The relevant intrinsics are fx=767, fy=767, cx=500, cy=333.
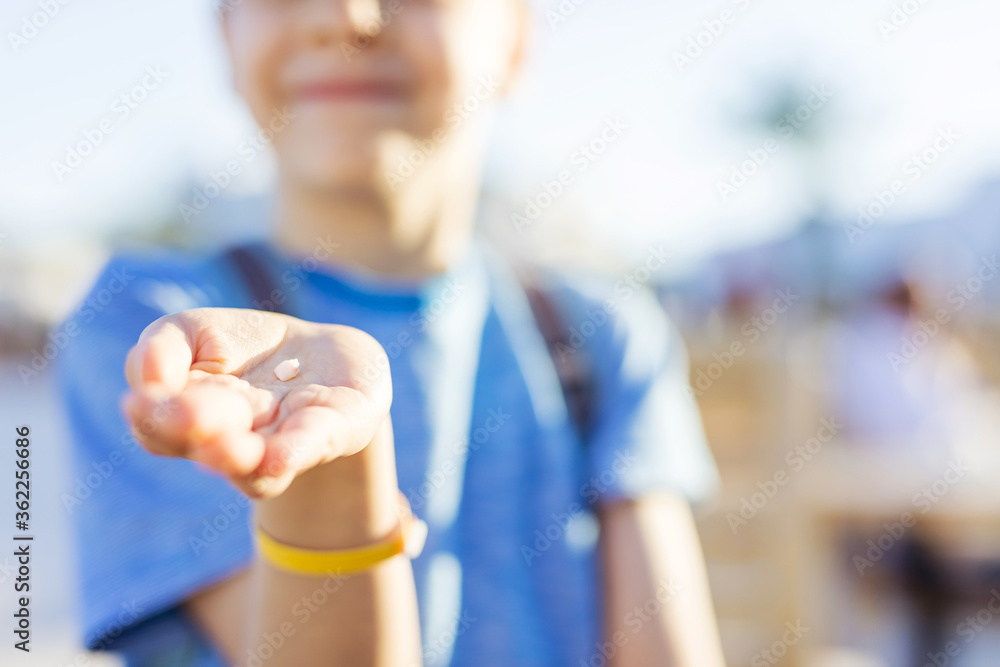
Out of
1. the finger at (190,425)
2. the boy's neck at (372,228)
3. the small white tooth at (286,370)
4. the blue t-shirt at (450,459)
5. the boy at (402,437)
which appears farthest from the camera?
the boy's neck at (372,228)

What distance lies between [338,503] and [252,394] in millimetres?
176

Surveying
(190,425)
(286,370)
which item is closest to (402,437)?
(286,370)

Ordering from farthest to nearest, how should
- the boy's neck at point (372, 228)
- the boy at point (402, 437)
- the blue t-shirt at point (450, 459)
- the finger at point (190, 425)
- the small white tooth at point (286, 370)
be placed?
the boy's neck at point (372, 228) < the blue t-shirt at point (450, 459) < the boy at point (402, 437) < the small white tooth at point (286, 370) < the finger at point (190, 425)

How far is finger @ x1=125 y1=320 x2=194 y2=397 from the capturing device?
1.71 feet

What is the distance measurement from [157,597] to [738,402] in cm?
183

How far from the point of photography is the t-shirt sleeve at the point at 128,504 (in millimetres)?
819

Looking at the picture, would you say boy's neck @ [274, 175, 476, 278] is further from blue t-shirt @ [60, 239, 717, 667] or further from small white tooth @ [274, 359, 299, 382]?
small white tooth @ [274, 359, 299, 382]

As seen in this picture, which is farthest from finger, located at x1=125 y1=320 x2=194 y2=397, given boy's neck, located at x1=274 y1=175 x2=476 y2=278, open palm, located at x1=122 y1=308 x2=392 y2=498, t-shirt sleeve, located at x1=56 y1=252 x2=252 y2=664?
boy's neck, located at x1=274 y1=175 x2=476 y2=278

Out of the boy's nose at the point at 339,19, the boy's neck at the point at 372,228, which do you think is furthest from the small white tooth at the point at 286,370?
the boy's nose at the point at 339,19

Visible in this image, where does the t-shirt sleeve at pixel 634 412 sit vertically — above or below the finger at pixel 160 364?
below

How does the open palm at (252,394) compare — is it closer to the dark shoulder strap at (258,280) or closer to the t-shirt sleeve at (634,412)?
the dark shoulder strap at (258,280)

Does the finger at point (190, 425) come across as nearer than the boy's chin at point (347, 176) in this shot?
Yes

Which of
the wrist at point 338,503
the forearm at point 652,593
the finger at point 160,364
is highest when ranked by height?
the finger at point 160,364

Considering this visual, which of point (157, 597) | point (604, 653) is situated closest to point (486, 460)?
point (604, 653)
